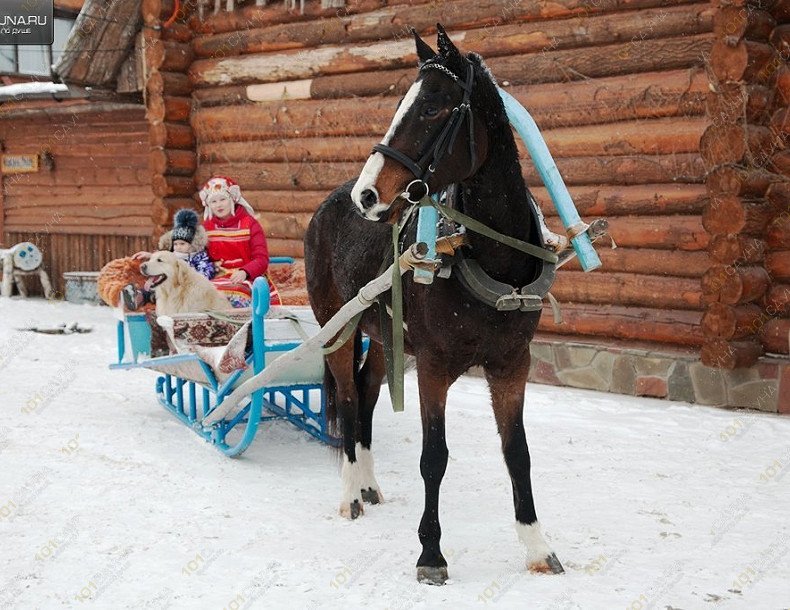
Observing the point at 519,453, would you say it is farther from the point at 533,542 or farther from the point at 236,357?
the point at 236,357

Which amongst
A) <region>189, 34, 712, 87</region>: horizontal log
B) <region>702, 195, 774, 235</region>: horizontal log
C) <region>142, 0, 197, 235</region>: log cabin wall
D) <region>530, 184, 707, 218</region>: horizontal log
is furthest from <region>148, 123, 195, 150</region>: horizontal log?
<region>702, 195, 774, 235</region>: horizontal log

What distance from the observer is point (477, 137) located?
3.22 meters

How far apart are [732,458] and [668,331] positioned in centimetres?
187

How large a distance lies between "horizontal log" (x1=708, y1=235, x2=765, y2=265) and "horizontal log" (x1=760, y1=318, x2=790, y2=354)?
0.54m

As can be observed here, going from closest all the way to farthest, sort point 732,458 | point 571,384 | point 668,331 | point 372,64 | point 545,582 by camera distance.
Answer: point 545,582 < point 732,458 < point 668,331 < point 571,384 < point 372,64

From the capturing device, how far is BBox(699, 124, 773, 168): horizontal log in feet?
20.7

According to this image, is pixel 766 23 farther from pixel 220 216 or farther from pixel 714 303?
pixel 220 216

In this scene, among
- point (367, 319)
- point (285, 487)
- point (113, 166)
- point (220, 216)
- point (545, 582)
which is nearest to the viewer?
point (545, 582)

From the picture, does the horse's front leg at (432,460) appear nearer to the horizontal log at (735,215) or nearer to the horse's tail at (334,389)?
the horse's tail at (334,389)

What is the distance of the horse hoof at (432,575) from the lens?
3453 millimetres

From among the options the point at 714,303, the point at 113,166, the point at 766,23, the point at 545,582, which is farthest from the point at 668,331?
the point at 113,166

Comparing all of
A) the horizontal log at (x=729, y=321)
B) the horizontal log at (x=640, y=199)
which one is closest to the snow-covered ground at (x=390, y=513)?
the horizontal log at (x=729, y=321)

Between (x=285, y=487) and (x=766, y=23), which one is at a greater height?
(x=766, y=23)

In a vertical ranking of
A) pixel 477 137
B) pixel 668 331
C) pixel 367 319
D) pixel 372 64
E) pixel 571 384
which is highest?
pixel 372 64
